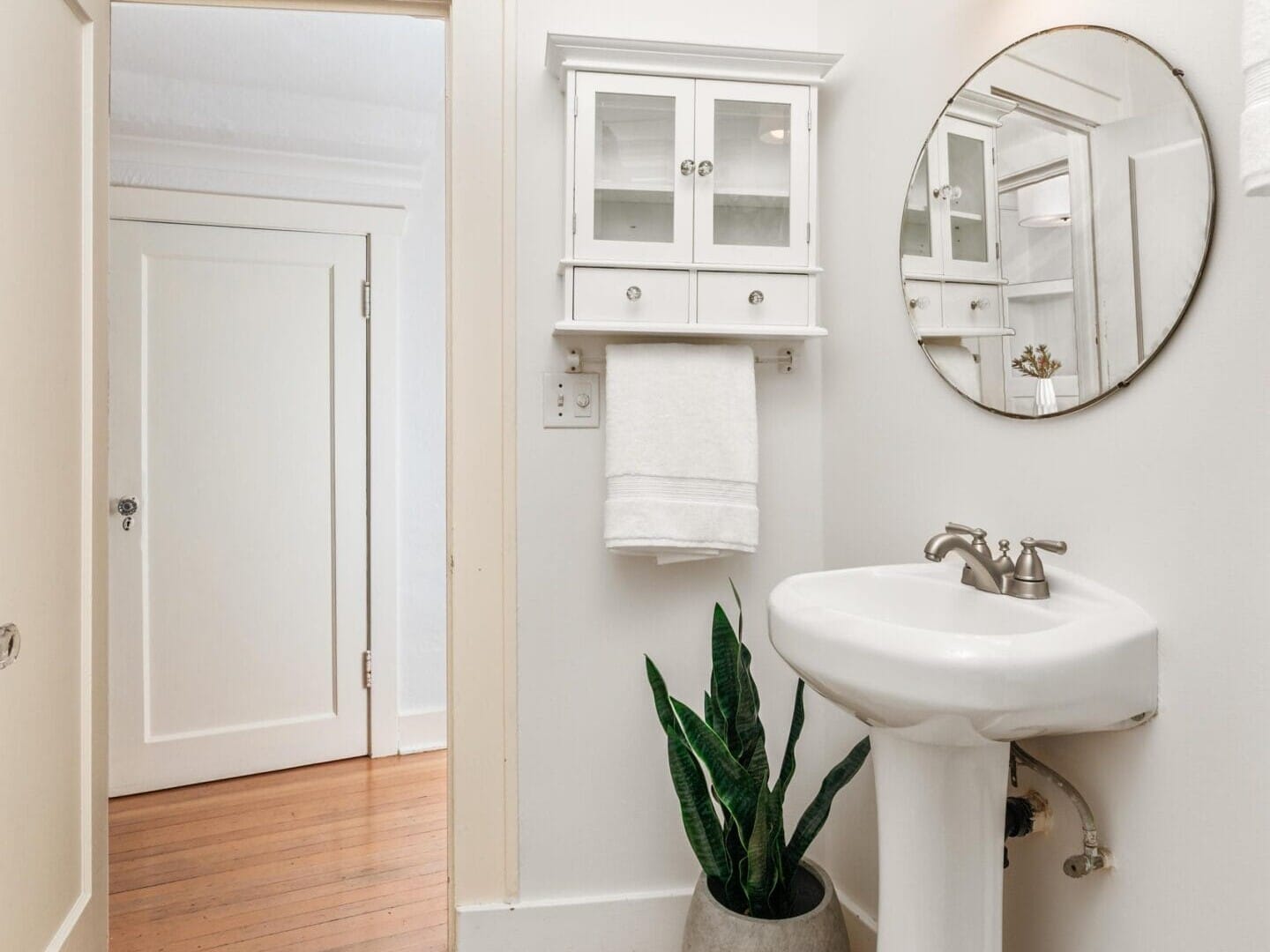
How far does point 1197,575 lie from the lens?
3.38 ft

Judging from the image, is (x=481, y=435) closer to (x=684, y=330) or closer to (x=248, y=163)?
(x=684, y=330)

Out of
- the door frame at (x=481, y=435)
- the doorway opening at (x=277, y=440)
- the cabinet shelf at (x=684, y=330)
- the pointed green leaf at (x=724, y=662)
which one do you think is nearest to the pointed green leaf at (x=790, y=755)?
the pointed green leaf at (x=724, y=662)

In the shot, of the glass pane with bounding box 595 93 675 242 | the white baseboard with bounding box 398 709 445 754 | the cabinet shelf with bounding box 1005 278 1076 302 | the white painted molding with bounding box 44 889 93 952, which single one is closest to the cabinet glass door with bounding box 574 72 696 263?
the glass pane with bounding box 595 93 675 242

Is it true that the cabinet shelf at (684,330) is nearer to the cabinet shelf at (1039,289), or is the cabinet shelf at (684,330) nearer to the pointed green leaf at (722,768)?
the cabinet shelf at (1039,289)

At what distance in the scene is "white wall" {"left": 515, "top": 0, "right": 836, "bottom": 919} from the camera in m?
1.70

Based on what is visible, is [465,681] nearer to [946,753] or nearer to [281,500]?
[946,753]

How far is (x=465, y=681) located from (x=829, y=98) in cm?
138

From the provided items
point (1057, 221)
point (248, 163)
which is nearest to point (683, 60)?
point (1057, 221)

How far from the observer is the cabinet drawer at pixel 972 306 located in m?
1.33

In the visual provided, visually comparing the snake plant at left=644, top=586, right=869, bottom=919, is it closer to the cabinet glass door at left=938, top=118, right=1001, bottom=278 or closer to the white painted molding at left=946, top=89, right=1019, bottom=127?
the cabinet glass door at left=938, top=118, right=1001, bottom=278

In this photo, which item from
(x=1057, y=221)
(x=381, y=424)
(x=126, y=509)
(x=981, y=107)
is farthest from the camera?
(x=381, y=424)

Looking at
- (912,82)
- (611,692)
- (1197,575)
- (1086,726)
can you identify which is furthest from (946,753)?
(912,82)

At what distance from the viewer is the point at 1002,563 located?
4.01ft

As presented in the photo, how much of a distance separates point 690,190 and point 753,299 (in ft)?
0.77
